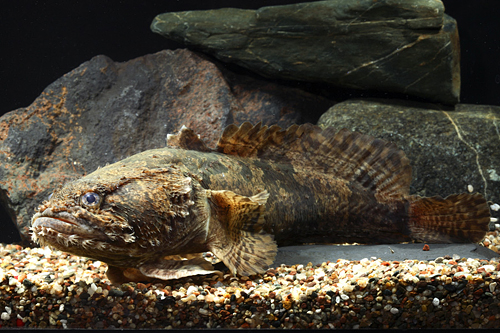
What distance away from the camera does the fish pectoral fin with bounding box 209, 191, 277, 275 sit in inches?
111

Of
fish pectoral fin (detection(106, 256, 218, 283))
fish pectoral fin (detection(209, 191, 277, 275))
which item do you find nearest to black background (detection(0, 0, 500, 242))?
fish pectoral fin (detection(209, 191, 277, 275))

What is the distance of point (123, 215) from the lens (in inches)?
96.4

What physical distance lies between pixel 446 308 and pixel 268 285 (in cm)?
101

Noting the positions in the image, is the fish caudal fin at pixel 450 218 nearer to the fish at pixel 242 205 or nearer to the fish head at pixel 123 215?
the fish at pixel 242 205

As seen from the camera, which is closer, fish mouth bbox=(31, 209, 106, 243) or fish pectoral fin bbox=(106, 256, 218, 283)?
fish mouth bbox=(31, 209, 106, 243)

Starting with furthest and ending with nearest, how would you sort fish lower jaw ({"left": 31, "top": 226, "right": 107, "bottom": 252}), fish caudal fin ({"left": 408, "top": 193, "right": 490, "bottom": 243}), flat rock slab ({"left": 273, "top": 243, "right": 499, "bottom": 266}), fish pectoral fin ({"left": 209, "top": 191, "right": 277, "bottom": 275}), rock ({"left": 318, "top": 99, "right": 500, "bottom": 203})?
rock ({"left": 318, "top": 99, "right": 500, "bottom": 203})
fish caudal fin ({"left": 408, "top": 193, "right": 490, "bottom": 243})
flat rock slab ({"left": 273, "top": 243, "right": 499, "bottom": 266})
fish pectoral fin ({"left": 209, "top": 191, "right": 277, "bottom": 275})
fish lower jaw ({"left": 31, "top": 226, "right": 107, "bottom": 252})

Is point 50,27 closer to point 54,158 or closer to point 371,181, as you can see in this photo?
point 54,158

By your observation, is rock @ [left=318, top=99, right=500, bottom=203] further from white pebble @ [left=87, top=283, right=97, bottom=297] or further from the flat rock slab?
white pebble @ [left=87, top=283, right=97, bottom=297]

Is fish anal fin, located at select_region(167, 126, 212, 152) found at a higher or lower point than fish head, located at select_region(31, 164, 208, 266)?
higher

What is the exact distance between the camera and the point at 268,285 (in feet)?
8.69

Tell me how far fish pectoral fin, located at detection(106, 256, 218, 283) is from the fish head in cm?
7

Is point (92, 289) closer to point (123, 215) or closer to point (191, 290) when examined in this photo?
point (123, 215)

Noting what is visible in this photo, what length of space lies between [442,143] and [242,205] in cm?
232

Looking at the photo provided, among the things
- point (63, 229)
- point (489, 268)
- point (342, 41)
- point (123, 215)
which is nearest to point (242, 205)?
point (123, 215)
